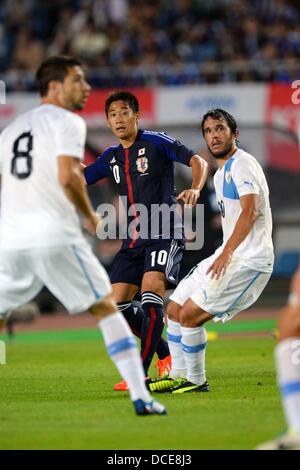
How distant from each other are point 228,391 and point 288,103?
44.3 feet

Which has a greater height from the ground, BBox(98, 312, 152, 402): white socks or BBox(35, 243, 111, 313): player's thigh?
BBox(35, 243, 111, 313): player's thigh

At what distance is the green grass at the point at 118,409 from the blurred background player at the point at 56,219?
448 mm

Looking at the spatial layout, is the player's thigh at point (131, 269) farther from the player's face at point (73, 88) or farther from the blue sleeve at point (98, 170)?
the player's face at point (73, 88)

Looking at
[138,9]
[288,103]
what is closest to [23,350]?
[288,103]

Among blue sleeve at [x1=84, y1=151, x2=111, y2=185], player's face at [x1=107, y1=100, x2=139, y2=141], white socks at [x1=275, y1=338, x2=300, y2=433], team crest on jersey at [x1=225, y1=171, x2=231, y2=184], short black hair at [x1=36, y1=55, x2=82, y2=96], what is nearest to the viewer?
white socks at [x1=275, y1=338, x2=300, y2=433]

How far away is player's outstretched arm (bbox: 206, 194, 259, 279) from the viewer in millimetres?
8781

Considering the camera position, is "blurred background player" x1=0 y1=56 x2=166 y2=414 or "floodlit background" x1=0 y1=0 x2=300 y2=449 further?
"floodlit background" x1=0 y1=0 x2=300 y2=449

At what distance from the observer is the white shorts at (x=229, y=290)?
9.01 meters

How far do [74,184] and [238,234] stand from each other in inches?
81.0

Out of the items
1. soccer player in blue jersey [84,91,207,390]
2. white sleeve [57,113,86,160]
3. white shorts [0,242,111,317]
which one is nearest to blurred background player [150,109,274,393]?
soccer player in blue jersey [84,91,207,390]

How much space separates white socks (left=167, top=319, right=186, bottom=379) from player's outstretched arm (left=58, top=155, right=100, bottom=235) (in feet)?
8.65

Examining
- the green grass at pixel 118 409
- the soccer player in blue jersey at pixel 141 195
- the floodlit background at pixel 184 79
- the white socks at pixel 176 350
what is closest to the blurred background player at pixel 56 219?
the green grass at pixel 118 409

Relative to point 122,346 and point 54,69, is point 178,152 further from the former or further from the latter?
point 122,346

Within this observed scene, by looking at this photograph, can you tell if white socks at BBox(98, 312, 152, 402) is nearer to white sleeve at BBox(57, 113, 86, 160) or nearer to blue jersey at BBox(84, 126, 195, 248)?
white sleeve at BBox(57, 113, 86, 160)
